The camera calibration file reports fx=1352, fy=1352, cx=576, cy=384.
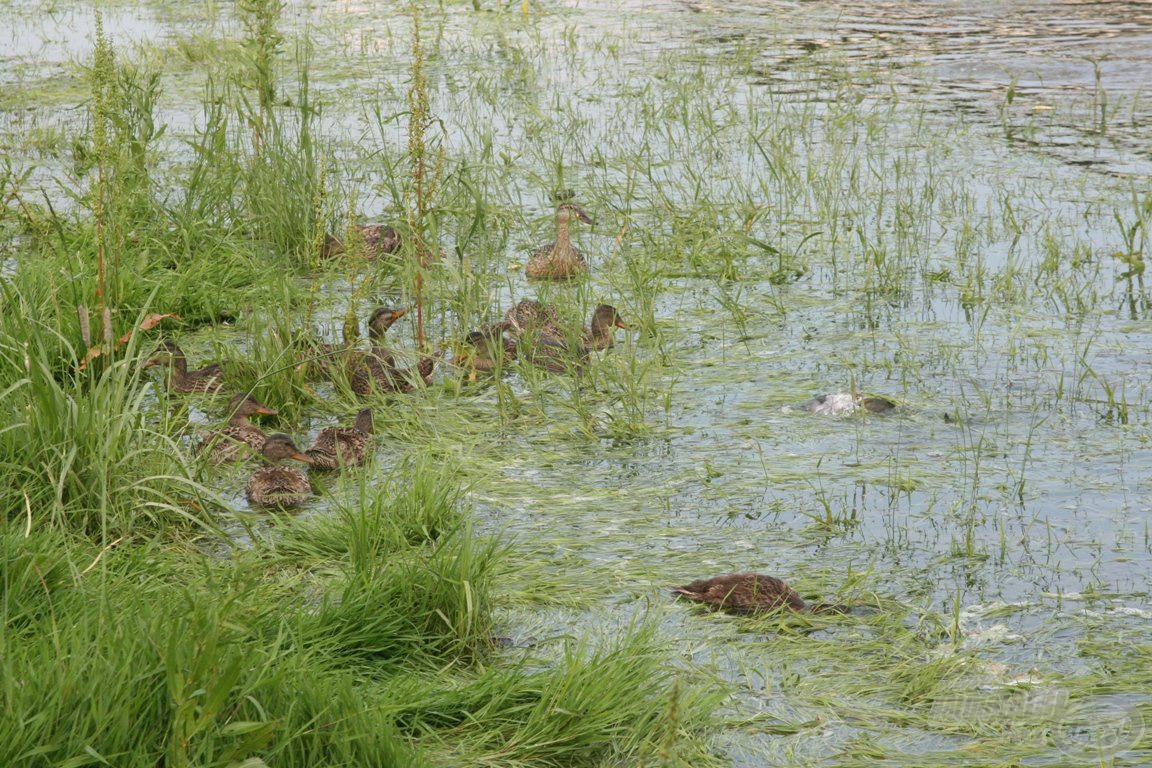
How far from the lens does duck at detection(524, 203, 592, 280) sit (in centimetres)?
685

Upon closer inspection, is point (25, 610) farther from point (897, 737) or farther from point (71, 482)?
point (897, 737)

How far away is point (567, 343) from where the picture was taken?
588 cm

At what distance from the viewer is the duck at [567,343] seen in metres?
5.79

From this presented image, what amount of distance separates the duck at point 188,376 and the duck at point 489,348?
41.2 inches

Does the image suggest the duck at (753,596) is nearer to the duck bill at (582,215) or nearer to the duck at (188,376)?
the duck at (188,376)

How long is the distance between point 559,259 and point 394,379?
1567mm

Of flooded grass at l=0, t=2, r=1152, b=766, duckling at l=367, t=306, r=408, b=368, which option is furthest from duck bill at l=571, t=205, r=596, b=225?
duckling at l=367, t=306, r=408, b=368

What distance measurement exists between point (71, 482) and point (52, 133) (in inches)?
244

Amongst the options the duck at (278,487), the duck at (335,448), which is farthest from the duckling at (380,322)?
the duck at (278,487)

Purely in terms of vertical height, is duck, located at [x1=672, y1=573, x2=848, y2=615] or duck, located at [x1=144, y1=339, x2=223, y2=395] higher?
duck, located at [x1=144, y1=339, x2=223, y2=395]

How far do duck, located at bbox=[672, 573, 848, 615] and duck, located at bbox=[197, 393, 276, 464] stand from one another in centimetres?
185

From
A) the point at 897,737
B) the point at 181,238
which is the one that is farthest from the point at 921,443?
the point at 181,238

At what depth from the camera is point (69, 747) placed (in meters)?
2.69

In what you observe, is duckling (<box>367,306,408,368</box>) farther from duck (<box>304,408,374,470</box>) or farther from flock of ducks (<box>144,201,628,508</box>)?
duck (<box>304,408,374,470</box>)
